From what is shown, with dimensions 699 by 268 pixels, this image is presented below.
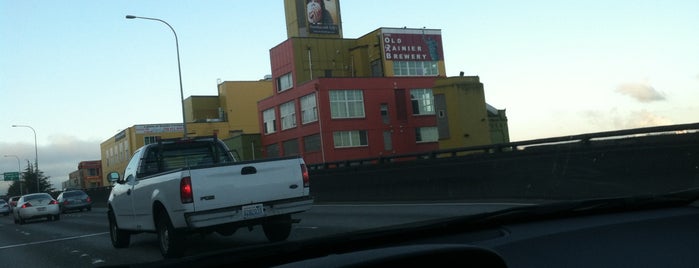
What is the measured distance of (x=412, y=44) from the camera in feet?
195

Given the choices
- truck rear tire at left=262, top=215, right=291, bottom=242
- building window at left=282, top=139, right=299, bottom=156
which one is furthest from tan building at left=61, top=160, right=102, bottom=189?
truck rear tire at left=262, top=215, right=291, bottom=242

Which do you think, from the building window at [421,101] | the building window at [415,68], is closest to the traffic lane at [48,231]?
the building window at [421,101]

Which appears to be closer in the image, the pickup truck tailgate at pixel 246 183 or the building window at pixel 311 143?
the pickup truck tailgate at pixel 246 183

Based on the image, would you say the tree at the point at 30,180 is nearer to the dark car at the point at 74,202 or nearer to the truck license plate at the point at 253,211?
the dark car at the point at 74,202

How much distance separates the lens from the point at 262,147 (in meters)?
62.8

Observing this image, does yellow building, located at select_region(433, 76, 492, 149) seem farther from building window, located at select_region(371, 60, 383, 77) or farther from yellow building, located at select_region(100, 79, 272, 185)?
yellow building, located at select_region(100, 79, 272, 185)

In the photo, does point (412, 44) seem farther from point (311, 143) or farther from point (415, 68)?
point (311, 143)

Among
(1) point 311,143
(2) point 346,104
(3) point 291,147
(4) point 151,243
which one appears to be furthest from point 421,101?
(4) point 151,243

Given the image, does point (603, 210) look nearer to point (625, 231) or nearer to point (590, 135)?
point (625, 231)

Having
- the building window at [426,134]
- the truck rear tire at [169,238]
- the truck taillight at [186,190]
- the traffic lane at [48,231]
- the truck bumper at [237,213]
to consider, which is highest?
the building window at [426,134]

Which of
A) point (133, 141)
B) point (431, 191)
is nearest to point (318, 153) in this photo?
point (431, 191)

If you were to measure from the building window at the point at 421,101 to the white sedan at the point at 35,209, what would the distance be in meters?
34.7

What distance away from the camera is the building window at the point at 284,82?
58.3 metres

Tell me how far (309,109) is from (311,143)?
2906mm
